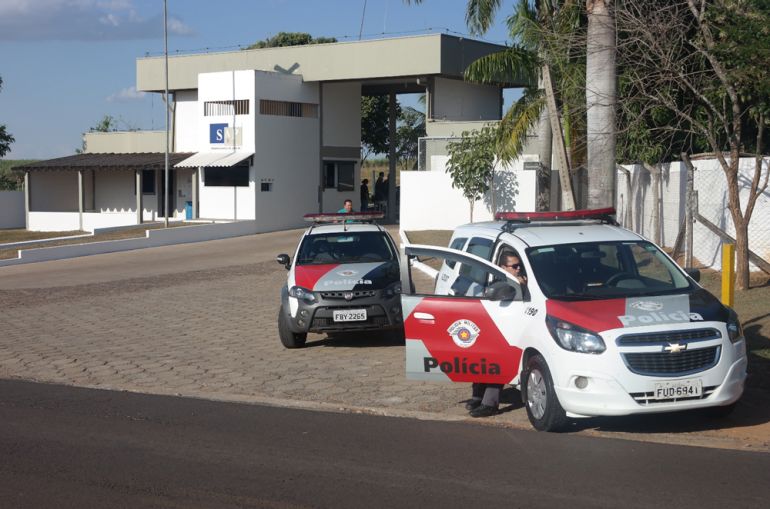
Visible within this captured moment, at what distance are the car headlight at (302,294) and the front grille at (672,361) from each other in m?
5.81

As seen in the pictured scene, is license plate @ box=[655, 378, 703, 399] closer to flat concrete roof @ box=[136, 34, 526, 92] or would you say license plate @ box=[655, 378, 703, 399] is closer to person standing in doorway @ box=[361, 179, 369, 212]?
flat concrete roof @ box=[136, 34, 526, 92]

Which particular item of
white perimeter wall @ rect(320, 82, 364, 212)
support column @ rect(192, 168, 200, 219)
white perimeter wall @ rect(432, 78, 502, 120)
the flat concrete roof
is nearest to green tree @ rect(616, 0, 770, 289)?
the flat concrete roof

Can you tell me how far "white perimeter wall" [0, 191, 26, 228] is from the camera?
48.3 metres

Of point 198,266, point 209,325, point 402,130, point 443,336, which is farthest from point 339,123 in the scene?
point 443,336

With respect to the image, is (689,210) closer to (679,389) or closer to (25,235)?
(679,389)

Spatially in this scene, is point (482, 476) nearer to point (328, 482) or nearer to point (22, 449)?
point (328, 482)

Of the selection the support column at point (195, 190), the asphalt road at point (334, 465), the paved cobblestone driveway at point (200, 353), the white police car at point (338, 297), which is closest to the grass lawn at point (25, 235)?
the support column at point (195, 190)

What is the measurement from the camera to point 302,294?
12555mm

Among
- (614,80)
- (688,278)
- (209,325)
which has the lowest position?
(209,325)

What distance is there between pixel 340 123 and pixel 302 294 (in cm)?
3003

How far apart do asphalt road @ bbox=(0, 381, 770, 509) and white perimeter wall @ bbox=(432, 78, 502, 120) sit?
3066cm

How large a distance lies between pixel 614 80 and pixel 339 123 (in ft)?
90.8

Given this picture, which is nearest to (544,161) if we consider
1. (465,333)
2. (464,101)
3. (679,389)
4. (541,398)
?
(464,101)

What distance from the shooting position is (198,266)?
25.8 metres
